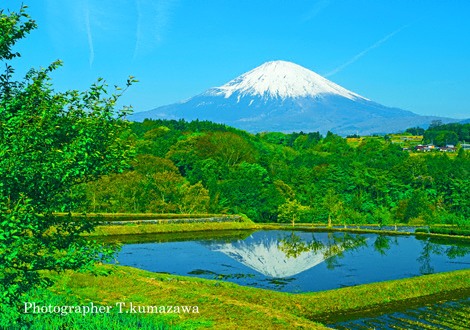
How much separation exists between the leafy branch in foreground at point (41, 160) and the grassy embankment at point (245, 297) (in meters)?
5.87

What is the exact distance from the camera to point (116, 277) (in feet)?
78.1

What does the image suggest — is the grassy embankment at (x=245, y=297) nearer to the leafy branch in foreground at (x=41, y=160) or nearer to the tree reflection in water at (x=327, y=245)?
the leafy branch in foreground at (x=41, y=160)

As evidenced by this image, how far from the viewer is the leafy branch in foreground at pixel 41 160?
10.3 metres

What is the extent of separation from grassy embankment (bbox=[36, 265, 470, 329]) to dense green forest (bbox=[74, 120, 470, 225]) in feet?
86.9

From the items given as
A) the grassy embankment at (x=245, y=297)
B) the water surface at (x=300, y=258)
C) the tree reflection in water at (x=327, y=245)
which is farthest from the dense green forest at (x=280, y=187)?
the grassy embankment at (x=245, y=297)

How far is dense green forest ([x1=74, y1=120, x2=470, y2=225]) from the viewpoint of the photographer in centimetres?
6097

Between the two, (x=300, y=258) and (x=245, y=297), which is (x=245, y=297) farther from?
(x=300, y=258)

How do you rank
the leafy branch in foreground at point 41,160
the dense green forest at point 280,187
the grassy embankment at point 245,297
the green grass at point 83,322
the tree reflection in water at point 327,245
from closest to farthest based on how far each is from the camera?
the leafy branch in foreground at point 41,160 → the green grass at point 83,322 → the grassy embankment at point 245,297 → the tree reflection in water at point 327,245 → the dense green forest at point 280,187

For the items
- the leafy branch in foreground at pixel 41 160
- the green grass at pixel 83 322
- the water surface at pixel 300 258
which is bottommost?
the water surface at pixel 300 258

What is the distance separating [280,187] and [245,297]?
56666mm

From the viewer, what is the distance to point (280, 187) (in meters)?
78.3

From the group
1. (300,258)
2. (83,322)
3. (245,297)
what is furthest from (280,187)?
(83,322)

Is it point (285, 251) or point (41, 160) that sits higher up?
point (41, 160)

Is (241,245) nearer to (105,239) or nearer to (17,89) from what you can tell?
(105,239)
